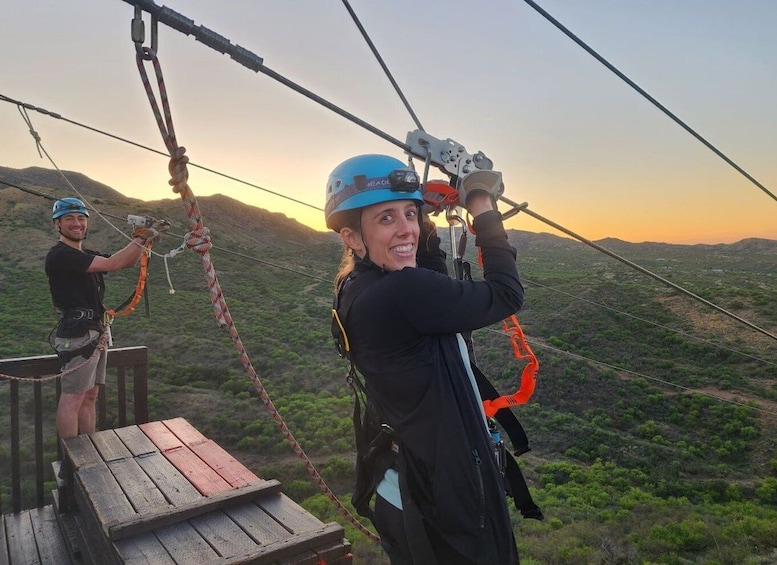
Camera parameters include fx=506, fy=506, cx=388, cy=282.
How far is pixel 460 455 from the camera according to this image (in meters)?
1.80

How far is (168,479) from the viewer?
3.55 meters

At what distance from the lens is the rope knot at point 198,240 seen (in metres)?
2.62

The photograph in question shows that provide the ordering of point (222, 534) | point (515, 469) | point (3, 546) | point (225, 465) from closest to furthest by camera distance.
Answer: point (515, 469), point (222, 534), point (225, 465), point (3, 546)

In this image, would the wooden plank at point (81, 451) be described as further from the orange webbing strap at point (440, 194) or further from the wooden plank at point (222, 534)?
the orange webbing strap at point (440, 194)

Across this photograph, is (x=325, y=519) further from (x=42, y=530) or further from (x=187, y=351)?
(x=187, y=351)

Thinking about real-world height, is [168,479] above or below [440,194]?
below

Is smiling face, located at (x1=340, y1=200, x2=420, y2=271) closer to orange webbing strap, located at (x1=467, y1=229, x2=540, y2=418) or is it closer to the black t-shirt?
orange webbing strap, located at (x1=467, y1=229, x2=540, y2=418)

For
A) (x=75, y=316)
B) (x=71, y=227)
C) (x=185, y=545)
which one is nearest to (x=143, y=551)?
(x=185, y=545)

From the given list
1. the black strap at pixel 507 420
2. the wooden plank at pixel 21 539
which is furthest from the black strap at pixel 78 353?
the black strap at pixel 507 420

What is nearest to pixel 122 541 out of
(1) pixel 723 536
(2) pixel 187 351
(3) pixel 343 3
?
(3) pixel 343 3

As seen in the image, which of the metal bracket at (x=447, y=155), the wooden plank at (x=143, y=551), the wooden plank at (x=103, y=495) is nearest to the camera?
the metal bracket at (x=447, y=155)

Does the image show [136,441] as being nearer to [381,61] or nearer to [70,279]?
[70,279]

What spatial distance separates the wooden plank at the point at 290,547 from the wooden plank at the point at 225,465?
79 cm

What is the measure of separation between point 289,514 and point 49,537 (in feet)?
8.21
